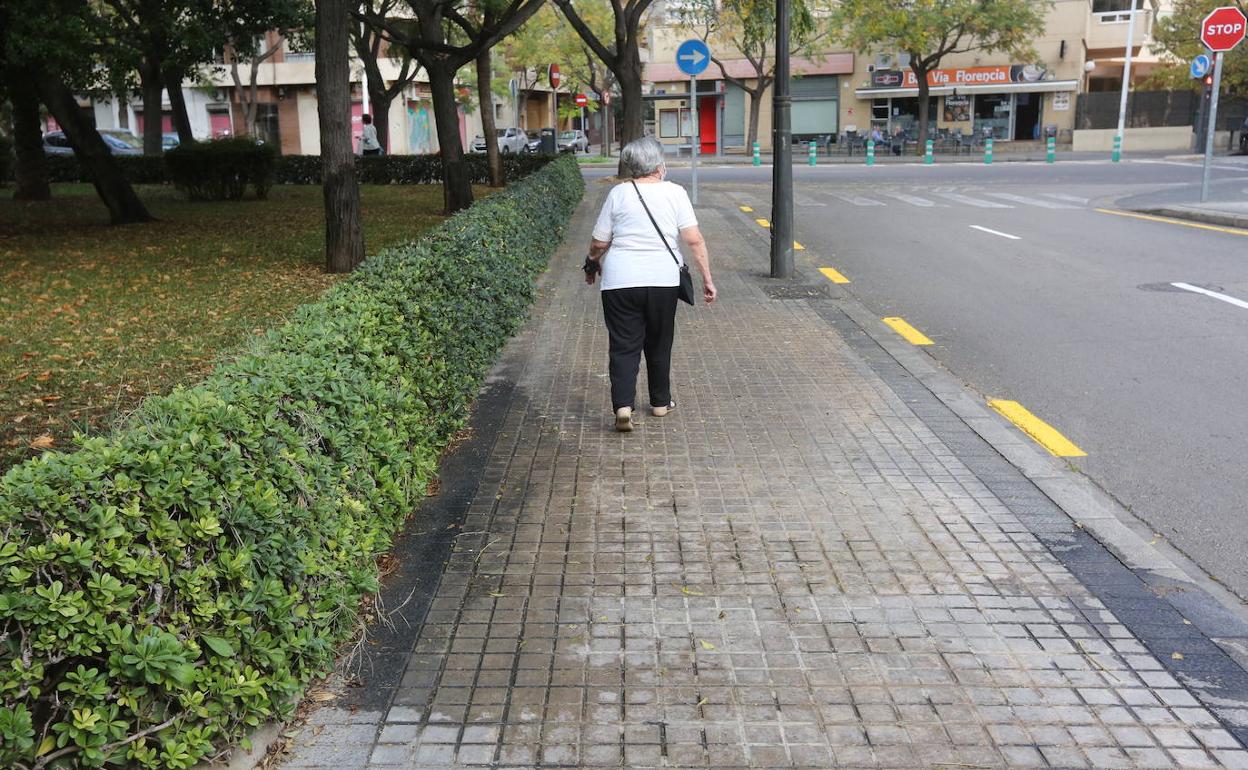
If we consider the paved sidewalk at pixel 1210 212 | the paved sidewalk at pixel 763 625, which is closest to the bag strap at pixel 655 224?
the paved sidewalk at pixel 763 625

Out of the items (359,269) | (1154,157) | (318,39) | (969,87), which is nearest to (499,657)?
(359,269)

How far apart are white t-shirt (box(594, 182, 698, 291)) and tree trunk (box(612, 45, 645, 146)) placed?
19194 millimetres

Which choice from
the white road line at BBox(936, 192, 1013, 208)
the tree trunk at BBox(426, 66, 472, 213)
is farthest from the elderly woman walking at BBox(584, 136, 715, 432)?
the white road line at BBox(936, 192, 1013, 208)

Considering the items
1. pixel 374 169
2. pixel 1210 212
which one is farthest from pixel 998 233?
pixel 374 169

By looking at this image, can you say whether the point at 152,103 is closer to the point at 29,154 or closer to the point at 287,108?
the point at 29,154

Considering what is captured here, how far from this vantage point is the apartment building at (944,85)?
4697cm

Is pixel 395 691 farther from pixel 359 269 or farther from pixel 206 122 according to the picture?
pixel 206 122

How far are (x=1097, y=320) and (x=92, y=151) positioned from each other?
52.3 feet

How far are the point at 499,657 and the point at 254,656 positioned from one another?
0.92 m

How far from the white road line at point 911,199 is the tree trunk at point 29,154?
59.8ft

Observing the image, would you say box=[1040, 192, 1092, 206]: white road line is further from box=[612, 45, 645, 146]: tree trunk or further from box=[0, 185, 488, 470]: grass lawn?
box=[0, 185, 488, 470]: grass lawn

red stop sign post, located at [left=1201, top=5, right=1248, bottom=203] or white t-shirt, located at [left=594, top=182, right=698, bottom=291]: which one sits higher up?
red stop sign post, located at [left=1201, top=5, right=1248, bottom=203]

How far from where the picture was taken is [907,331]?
9703 millimetres

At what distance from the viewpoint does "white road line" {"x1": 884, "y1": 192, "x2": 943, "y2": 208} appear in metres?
21.8
